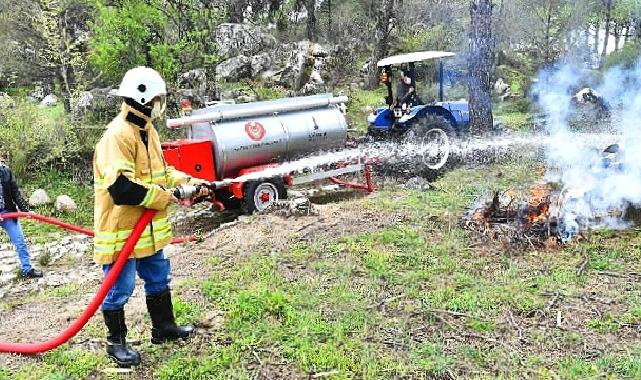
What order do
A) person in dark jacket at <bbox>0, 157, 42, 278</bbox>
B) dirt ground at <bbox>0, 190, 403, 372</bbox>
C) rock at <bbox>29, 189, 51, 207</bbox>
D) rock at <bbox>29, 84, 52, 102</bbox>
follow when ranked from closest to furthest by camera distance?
dirt ground at <bbox>0, 190, 403, 372</bbox> < person in dark jacket at <bbox>0, 157, 42, 278</bbox> < rock at <bbox>29, 189, 51, 207</bbox> < rock at <bbox>29, 84, 52, 102</bbox>

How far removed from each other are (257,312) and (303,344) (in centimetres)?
62

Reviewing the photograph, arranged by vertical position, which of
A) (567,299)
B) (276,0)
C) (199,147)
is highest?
(276,0)

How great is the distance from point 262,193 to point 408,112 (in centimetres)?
337

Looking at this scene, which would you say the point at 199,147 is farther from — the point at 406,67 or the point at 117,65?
the point at 117,65

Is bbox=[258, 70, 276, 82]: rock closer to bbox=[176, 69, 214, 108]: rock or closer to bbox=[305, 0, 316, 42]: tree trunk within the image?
bbox=[176, 69, 214, 108]: rock

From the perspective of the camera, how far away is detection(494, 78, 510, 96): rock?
19250 mm

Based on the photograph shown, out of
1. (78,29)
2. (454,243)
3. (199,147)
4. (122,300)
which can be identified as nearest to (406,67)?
(199,147)

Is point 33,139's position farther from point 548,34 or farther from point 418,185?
point 548,34

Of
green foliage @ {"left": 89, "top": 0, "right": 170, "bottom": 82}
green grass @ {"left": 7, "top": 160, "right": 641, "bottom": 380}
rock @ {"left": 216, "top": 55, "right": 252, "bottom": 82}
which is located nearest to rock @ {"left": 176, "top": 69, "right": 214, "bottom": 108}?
green foliage @ {"left": 89, "top": 0, "right": 170, "bottom": 82}

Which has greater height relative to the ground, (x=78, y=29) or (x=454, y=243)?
(x=78, y=29)

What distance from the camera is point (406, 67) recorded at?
10.7m

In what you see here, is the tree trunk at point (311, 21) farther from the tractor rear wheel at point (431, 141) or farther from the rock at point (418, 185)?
the rock at point (418, 185)

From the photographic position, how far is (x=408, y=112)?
10.7 meters

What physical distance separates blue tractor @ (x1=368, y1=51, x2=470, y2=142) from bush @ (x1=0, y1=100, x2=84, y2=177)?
602cm
